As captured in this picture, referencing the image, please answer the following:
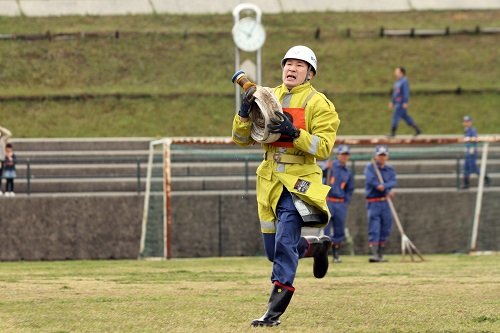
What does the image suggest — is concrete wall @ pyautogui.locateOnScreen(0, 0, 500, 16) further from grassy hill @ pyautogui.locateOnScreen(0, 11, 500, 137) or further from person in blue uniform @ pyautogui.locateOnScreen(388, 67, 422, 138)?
person in blue uniform @ pyautogui.locateOnScreen(388, 67, 422, 138)

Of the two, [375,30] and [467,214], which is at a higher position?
[375,30]

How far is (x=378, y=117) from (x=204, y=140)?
10.8 m

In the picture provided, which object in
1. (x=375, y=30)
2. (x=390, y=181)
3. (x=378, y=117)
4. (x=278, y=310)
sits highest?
(x=375, y=30)

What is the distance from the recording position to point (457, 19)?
39.4 m

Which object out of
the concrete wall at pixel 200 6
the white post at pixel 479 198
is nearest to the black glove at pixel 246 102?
the white post at pixel 479 198

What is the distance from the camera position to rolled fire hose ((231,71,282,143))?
10.2 metres

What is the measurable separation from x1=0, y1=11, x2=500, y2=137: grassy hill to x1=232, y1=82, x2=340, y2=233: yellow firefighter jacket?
68.5 feet

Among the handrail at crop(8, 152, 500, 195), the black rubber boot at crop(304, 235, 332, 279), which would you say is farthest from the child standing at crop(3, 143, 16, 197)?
the black rubber boot at crop(304, 235, 332, 279)

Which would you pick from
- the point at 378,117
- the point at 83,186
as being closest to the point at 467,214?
the point at 83,186

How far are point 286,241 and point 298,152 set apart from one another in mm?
711

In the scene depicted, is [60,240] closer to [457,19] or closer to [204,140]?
[204,140]

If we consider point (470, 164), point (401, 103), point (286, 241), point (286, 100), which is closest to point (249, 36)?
point (401, 103)

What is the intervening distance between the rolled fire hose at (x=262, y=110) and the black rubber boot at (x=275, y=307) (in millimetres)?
1150

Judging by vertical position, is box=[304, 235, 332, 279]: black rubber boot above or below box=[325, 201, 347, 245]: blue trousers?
below
